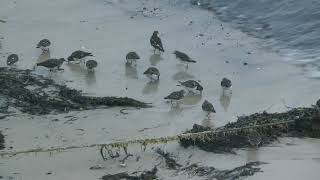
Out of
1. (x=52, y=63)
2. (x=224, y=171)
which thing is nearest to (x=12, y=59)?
(x=52, y=63)

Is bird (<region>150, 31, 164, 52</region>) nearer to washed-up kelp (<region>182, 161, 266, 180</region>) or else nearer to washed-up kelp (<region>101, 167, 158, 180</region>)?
washed-up kelp (<region>182, 161, 266, 180</region>)

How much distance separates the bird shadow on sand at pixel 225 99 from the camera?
12234 mm

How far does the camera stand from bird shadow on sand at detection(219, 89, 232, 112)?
12.2m

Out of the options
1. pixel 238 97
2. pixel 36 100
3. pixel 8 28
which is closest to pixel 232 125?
pixel 238 97

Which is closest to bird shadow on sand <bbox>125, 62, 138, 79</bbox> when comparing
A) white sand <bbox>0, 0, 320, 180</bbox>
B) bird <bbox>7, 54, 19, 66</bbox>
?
white sand <bbox>0, 0, 320, 180</bbox>

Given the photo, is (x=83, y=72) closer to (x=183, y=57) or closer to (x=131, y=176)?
(x=183, y=57)

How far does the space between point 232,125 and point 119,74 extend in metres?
4.38

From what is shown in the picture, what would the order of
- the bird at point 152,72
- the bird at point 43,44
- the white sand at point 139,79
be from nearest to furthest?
the white sand at point 139,79 → the bird at point 152,72 → the bird at point 43,44

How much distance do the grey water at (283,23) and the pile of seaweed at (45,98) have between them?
4.84 metres

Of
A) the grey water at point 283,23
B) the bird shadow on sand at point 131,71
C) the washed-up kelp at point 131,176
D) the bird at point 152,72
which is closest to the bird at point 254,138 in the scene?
the washed-up kelp at point 131,176

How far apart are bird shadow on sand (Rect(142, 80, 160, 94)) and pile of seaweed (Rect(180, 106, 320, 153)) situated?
285 centimetres

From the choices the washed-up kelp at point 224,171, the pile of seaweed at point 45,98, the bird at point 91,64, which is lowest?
the washed-up kelp at point 224,171

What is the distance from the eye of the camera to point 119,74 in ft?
46.4

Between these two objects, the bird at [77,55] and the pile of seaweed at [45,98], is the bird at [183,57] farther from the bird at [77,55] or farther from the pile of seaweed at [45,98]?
the pile of seaweed at [45,98]
